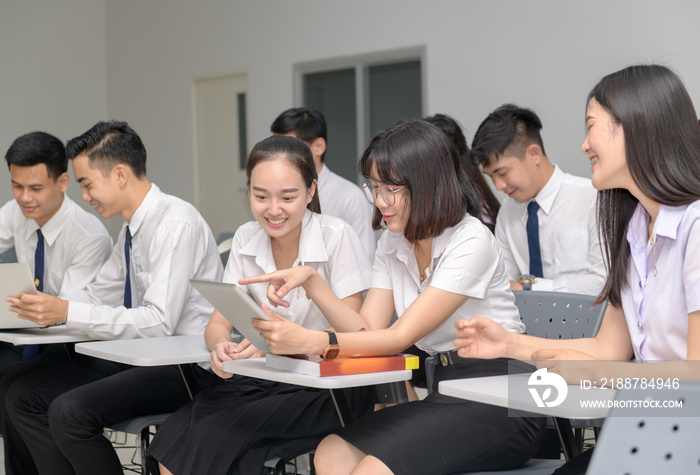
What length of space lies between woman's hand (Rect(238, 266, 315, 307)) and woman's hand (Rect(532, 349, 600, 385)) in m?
0.64

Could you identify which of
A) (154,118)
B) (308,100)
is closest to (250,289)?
(308,100)

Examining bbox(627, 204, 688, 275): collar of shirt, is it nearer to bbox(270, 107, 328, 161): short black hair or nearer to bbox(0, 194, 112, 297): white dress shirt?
bbox(0, 194, 112, 297): white dress shirt

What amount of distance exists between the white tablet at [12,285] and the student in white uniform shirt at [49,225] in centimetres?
54

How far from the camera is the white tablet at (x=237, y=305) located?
170 cm

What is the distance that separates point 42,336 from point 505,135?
2006 millimetres

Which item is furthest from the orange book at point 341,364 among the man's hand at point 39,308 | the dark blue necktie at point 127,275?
the dark blue necktie at point 127,275

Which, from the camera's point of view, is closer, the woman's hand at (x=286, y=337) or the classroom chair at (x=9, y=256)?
the woman's hand at (x=286, y=337)

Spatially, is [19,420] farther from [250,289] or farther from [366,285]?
[366,285]

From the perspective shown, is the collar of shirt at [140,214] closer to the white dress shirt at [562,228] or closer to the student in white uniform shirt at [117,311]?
the student in white uniform shirt at [117,311]

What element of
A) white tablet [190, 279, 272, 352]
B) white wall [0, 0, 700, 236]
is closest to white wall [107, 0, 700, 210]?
white wall [0, 0, 700, 236]

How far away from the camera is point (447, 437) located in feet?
5.48

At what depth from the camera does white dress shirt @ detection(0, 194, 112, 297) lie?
10.1 feet

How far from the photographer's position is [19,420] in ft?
8.49

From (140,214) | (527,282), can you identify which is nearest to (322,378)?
(140,214)
